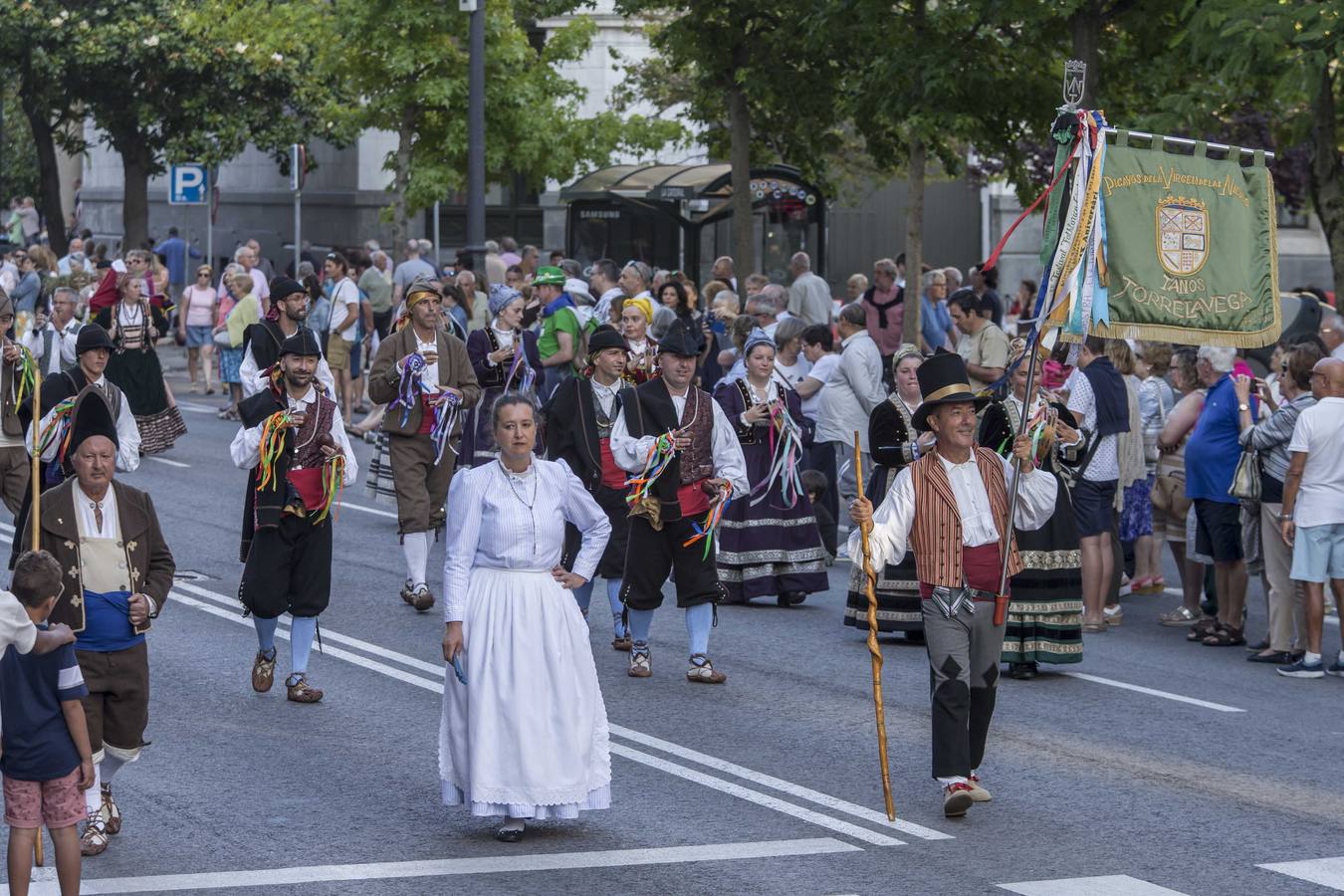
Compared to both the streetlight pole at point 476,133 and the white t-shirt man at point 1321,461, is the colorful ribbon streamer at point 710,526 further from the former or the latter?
the streetlight pole at point 476,133

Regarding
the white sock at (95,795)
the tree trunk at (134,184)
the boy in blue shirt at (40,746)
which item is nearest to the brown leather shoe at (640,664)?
the white sock at (95,795)

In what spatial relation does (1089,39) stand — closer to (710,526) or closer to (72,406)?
(710,526)

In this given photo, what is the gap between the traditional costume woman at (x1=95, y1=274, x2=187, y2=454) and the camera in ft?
60.4

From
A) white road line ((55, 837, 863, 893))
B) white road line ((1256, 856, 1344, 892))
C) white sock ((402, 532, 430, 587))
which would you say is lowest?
white road line ((1256, 856, 1344, 892))

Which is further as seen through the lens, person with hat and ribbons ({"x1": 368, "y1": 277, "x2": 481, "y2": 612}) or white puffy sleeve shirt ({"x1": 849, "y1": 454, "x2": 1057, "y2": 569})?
person with hat and ribbons ({"x1": 368, "y1": 277, "x2": 481, "y2": 612})

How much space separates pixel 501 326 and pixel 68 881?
8.99 meters

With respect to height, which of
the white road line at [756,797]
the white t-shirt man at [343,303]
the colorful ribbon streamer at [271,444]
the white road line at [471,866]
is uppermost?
the white t-shirt man at [343,303]

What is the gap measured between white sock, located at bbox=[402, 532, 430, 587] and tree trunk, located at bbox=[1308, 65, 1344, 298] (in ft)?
26.6

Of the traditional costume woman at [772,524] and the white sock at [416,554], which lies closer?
the white sock at [416,554]

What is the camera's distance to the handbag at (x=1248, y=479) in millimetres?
12367

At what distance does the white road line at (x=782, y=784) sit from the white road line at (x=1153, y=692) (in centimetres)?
299

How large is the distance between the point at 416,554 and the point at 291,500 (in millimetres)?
2704

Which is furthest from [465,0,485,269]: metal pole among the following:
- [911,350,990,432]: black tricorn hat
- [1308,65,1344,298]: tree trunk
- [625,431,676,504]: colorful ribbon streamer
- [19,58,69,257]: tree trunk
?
Result: [19,58,69,257]: tree trunk

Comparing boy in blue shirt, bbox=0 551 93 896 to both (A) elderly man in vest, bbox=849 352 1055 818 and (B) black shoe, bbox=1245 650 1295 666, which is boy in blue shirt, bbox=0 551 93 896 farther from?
(B) black shoe, bbox=1245 650 1295 666
